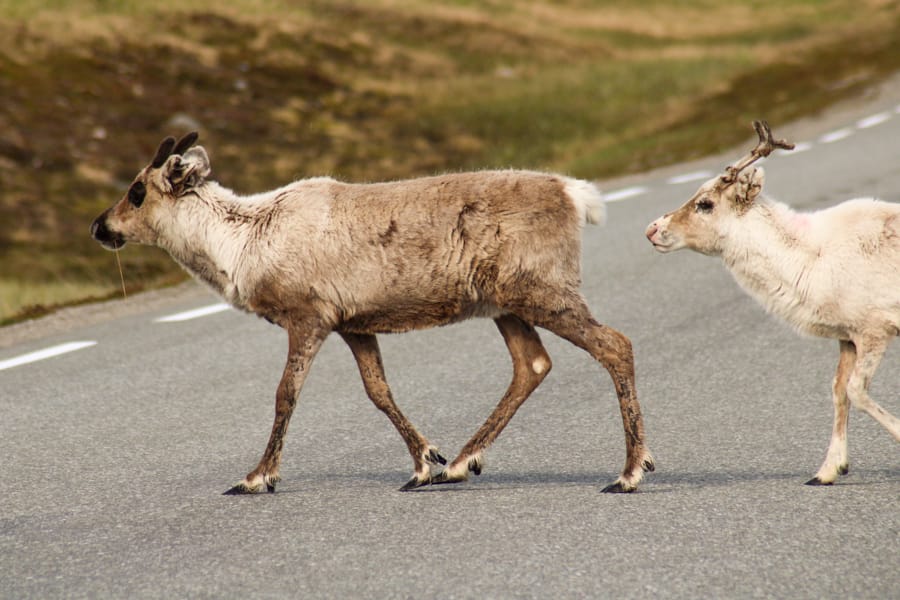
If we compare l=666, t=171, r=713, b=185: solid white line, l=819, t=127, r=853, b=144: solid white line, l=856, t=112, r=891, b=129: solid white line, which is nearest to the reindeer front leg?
l=666, t=171, r=713, b=185: solid white line

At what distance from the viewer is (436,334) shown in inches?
450

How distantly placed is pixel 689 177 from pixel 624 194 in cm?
141

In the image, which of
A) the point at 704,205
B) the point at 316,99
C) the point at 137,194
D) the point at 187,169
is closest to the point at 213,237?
the point at 187,169

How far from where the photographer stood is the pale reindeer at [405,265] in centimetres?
702

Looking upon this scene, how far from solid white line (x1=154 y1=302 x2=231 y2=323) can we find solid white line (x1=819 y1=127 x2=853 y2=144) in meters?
12.0

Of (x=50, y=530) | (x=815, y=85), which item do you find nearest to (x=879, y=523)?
(x=50, y=530)

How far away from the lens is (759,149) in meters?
6.98

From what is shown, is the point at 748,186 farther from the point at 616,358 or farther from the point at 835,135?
the point at 835,135

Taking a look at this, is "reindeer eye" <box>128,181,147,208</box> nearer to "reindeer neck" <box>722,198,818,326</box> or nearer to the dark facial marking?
the dark facial marking

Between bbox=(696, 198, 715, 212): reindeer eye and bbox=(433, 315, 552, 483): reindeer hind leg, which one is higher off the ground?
bbox=(696, 198, 715, 212): reindeer eye

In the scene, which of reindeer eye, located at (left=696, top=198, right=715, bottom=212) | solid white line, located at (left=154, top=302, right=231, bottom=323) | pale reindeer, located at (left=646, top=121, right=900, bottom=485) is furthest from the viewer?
solid white line, located at (left=154, top=302, right=231, bottom=323)

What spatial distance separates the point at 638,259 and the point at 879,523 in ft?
25.6

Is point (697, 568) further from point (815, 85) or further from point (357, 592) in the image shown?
point (815, 85)

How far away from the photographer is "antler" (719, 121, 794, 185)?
6961mm
